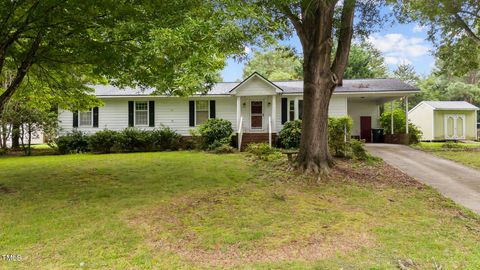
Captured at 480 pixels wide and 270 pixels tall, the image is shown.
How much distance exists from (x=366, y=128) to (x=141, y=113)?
14.1 m

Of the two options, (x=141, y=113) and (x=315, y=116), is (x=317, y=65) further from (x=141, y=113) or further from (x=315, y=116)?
(x=141, y=113)

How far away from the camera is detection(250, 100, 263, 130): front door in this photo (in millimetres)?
19297

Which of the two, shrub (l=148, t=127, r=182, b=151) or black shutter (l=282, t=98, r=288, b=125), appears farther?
black shutter (l=282, t=98, r=288, b=125)

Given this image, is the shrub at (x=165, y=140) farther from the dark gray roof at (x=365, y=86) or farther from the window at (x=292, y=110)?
the dark gray roof at (x=365, y=86)

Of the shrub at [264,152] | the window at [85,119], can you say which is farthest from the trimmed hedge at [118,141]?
the shrub at [264,152]

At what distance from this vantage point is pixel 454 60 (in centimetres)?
1612

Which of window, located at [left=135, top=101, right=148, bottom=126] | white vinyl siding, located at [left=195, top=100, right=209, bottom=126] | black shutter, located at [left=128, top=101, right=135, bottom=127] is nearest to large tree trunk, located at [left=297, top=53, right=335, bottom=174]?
white vinyl siding, located at [left=195, top=100, right=209, bottom=126]

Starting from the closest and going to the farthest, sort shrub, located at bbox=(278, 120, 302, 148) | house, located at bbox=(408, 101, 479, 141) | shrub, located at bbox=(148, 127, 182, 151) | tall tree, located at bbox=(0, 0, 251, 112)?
tall tree, located at bbox=(0, 0, 251, 112), shrub, located at bbox=(278, 120, 302, 148), shrub, located at bbox=(148, 127, 182, 151), house, located at bbox=(408, 101, 479, 141)

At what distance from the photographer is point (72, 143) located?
693 inches

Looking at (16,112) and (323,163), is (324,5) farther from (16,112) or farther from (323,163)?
(16,112)

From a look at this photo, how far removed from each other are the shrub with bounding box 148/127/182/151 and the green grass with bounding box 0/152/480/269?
815 cm

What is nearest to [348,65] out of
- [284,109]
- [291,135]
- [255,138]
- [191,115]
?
[284,109]

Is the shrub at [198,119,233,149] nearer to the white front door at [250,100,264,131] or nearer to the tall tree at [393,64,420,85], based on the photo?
the white front door at [250,100,264,131]

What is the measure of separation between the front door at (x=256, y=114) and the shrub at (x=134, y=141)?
5.89m
